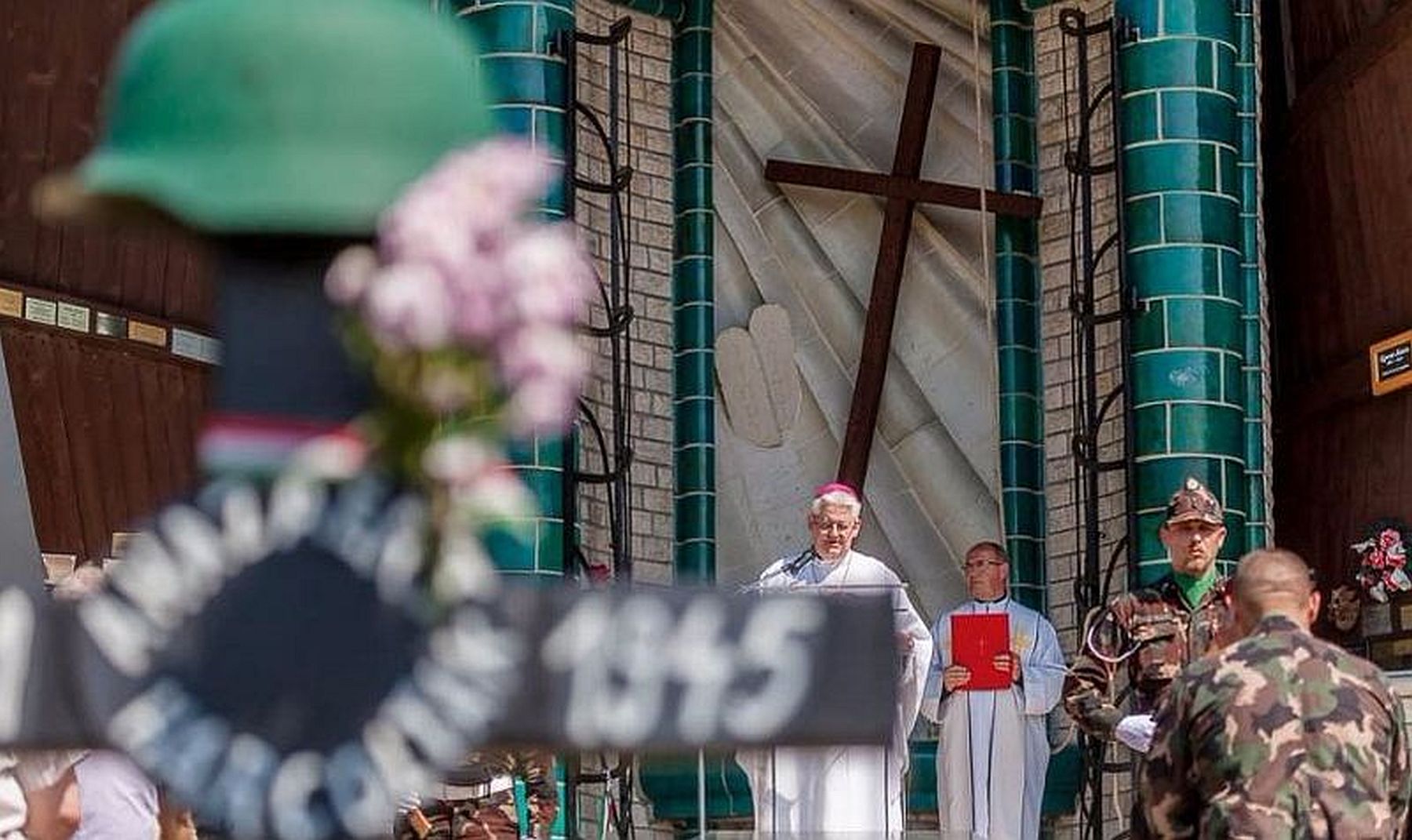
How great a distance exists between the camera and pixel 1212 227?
468 inches

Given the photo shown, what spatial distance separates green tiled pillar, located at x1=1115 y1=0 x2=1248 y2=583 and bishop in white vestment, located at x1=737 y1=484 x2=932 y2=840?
2134 mm

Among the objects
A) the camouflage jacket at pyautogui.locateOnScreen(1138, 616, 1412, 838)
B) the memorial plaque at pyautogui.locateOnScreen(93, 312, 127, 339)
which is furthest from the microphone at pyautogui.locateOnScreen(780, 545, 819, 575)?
the camouflage jacket at pyautogui.locateOnScreen(1138, 616, 1412, 838)

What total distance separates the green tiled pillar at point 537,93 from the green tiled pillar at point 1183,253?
7.98 feet

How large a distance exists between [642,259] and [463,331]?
9.75 metres

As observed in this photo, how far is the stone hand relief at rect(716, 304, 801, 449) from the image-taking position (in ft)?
42.3

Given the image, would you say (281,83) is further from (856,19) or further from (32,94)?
(856,19)

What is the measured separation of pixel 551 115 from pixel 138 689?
9.12 metres

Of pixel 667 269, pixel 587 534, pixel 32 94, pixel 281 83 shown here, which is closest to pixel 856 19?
pixel 667 269

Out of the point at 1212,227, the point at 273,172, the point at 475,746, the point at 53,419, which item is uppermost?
the point at 1212,227

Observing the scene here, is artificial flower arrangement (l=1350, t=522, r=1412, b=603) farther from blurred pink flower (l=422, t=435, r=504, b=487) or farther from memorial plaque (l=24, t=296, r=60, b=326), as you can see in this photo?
blurred pink flower (l=422, t=435, r=504, b=487)

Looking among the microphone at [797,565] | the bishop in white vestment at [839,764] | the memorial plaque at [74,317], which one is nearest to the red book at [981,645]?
the bishop in white vestment at [839,764]

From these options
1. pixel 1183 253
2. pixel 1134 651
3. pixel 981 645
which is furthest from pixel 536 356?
pixel 1183 253

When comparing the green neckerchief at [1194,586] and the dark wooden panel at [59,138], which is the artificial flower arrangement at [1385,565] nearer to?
the green neckerchief at [1194,586]

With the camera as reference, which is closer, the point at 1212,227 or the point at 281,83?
the point at 281,83
